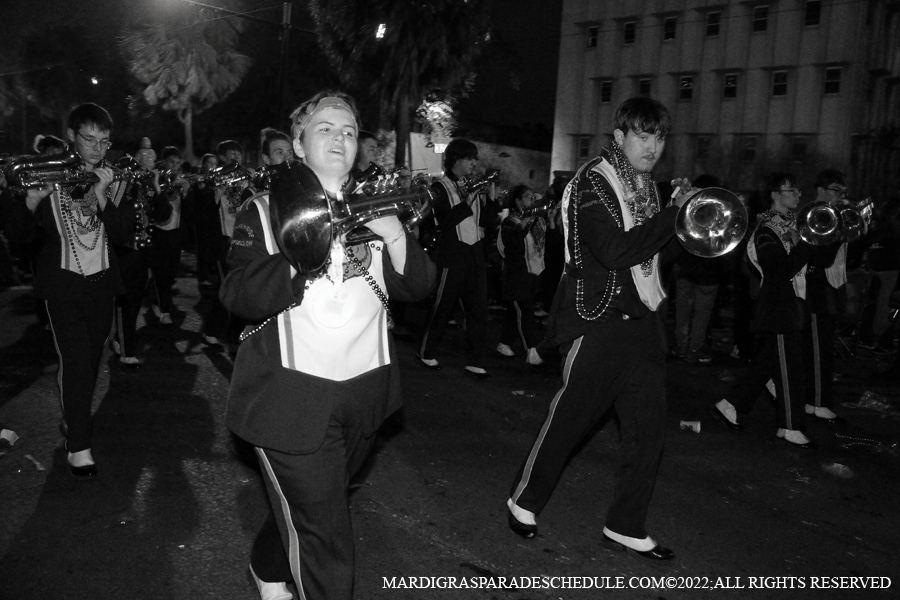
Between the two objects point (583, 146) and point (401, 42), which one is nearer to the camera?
point (401, 42)

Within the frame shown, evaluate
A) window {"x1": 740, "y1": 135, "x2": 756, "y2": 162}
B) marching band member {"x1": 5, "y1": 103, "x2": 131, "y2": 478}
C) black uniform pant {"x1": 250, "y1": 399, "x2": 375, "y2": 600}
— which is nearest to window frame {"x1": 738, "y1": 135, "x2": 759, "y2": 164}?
window {"x1": 740, "y1": 135, "x2": 756, "y2": 162}

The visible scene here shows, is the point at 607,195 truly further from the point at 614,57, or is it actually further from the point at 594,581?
the point at 614,57

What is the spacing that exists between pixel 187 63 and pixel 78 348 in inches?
1302

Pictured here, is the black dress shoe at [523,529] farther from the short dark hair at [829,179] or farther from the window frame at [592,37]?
the window frame at [592,37]

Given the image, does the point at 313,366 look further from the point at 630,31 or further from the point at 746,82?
the point at 630,31

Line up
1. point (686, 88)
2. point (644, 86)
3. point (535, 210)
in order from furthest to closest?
point (644, 86)
point (686, 88)
point (535, 210)

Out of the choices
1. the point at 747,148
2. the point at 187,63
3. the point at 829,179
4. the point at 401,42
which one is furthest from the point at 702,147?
the point at 829,179

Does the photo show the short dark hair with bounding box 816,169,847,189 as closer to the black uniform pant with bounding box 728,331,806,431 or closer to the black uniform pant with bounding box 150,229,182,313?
the black uniform pant with bounding box 728,331,806,431

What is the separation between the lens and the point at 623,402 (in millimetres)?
3904

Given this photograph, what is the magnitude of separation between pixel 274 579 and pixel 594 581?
151cm

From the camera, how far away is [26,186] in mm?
4789

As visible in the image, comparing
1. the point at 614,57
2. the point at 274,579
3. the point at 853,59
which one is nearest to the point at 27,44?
the point at 614,57

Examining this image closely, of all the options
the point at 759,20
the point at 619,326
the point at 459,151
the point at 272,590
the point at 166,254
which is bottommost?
the point at 272,590

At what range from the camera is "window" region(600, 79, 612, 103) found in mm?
39250
